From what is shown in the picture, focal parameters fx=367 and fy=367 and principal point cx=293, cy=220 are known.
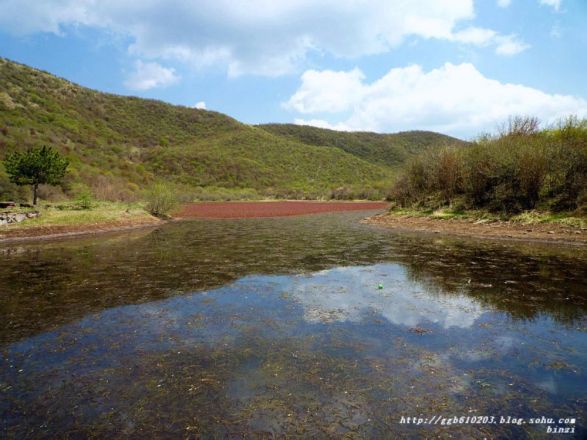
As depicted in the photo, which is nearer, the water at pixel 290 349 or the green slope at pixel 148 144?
the water at pixel 290 349

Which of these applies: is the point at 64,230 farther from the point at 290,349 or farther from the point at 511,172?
the point at 511,172

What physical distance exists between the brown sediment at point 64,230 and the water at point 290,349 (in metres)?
8.53

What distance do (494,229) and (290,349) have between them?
60.7 ft

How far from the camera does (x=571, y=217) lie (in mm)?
18453

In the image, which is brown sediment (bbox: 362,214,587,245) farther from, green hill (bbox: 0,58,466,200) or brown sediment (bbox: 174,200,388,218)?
green hill (bbox: 0,58,466,200)

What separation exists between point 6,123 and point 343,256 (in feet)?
164

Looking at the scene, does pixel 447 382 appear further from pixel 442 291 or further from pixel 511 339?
pixel 442 291

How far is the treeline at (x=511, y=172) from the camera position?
1977cm

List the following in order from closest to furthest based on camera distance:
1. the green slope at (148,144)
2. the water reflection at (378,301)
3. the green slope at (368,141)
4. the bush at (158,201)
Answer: the water reflection at (378,301) → the bush at (158,201) → the green slope at (148,144) → the green slope at (368,141)

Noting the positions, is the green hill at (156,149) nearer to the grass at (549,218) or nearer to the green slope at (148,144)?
the green slope at (148,144)

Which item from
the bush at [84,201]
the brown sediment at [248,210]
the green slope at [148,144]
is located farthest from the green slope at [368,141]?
the bush at [84,201]

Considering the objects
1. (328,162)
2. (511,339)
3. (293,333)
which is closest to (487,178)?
(511,339)

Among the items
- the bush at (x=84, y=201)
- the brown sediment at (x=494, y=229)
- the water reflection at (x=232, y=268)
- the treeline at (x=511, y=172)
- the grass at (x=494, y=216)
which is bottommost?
the water reflection at (x=232, y=268)

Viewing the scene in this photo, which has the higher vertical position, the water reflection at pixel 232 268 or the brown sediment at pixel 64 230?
the brown sediment at pixel 64 230
